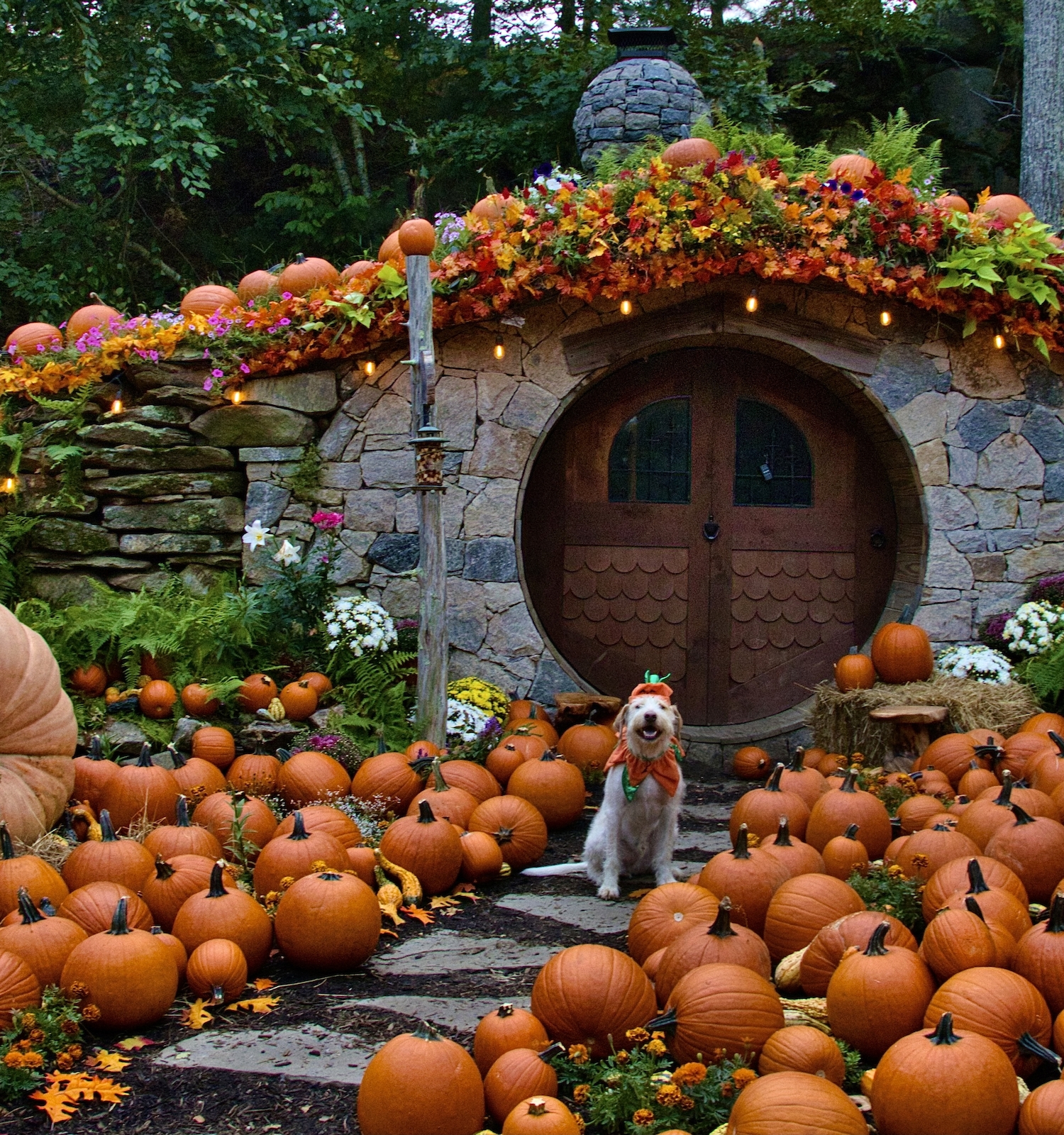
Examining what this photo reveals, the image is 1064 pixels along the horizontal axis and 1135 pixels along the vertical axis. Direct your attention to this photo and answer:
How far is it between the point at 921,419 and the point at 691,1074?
17.9ft

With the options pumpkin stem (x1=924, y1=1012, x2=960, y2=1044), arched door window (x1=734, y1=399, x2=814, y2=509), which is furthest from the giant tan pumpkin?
arched door window (x1=734, y1=399, x2=814, y2=509)

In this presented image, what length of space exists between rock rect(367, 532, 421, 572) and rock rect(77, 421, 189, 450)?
145 cm

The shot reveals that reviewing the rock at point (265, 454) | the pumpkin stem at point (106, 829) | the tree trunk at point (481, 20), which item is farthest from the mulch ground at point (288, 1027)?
the tree trunk at point (481, 20)

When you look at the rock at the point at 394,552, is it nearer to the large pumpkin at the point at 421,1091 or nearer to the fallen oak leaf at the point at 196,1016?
the fallen oak leaf at the point at 196,1016

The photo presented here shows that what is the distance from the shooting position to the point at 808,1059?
2459mm

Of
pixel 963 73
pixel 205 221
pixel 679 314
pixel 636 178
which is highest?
pixel 963 73

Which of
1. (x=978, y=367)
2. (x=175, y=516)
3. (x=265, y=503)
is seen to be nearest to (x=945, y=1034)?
(x=265, y=503)

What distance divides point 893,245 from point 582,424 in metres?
2.29

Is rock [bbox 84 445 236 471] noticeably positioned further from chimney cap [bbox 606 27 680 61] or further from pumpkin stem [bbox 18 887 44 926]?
chimney cap [bbox 606 27 680 61]

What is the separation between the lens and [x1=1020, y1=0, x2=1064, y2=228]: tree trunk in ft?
27.5

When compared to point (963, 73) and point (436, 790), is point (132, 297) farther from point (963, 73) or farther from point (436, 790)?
point (963, 73)

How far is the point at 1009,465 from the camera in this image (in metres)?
7.02

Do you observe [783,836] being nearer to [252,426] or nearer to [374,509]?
[374,509]

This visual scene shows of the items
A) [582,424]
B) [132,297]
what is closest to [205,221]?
[132,297]
